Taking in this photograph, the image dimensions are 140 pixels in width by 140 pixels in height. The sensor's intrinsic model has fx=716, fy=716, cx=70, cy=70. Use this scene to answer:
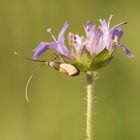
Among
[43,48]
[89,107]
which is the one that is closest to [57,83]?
[43,48]

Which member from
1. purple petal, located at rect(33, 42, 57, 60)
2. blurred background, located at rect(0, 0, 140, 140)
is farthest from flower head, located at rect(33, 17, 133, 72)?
blurred background, located at rect(0, 0, 140, 140)

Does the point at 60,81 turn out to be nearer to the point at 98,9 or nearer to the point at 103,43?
the point at 98,9

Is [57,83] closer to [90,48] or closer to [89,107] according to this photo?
[90,48]

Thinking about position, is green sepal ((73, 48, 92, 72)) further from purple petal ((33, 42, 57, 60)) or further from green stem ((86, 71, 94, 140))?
purple petal ((33, 42, 57, 60))

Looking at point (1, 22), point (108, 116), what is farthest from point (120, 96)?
Answer: point (1, 22)

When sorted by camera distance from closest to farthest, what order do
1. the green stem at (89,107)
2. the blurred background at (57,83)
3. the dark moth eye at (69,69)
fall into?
the green stem at (89,107)
the dark moth eye at (69,69)
the blurred background at (57,83)

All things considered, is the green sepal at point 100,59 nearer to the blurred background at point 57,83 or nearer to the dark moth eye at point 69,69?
the dark moth eye at point 69,69

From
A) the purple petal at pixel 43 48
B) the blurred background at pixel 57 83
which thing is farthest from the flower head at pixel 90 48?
the blurred background at pixel 57 83
